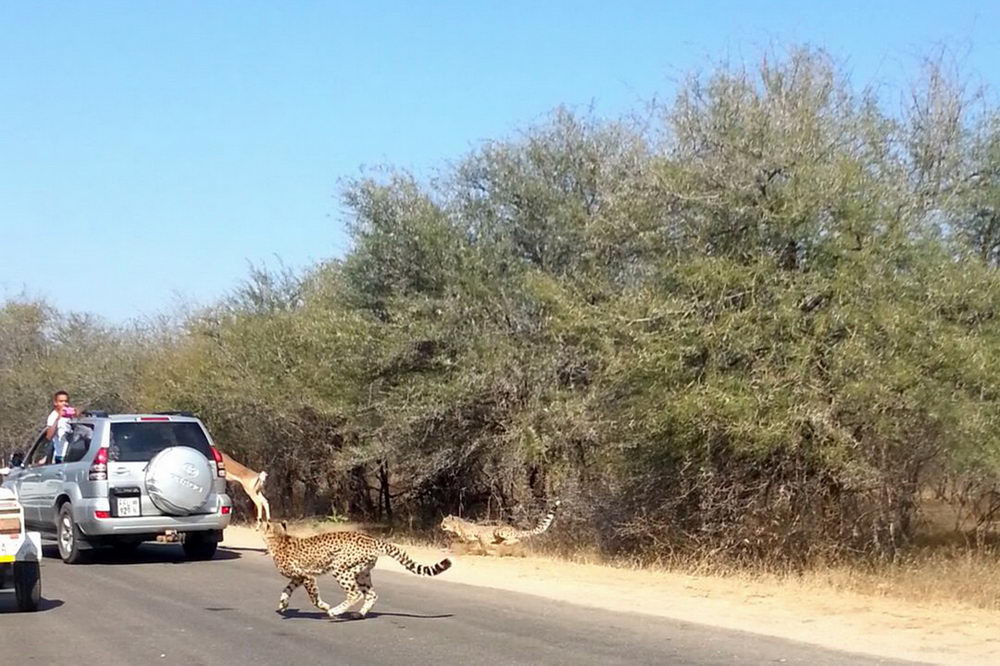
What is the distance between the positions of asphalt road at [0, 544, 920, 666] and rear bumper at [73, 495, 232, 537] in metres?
1.36

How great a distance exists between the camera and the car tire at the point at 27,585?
41.3ft

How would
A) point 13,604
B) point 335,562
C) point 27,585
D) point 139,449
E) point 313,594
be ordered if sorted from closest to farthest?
point 335,562
point 313,594
point 27,585
point 13,604
point 139,449

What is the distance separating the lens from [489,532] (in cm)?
1984

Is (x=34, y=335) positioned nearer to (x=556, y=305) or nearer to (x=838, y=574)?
(x=556, y=305)

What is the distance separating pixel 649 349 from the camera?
1655 centimetres

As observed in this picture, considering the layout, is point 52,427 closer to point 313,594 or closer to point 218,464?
point 218,464

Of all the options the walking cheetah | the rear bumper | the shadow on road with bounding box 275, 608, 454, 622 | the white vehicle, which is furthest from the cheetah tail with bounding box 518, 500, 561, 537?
the white vehicle

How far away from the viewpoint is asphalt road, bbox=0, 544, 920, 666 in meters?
10.3

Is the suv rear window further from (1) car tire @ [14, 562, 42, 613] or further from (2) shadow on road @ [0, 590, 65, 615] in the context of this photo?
(1) car tire @ [14, 562, 42, 613]

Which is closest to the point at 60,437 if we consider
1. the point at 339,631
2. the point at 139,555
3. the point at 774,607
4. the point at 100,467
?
the point at 100,467

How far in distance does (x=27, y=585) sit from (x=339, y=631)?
11.0 feet

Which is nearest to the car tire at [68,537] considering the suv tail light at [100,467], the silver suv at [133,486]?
the silver suv at [133,486]

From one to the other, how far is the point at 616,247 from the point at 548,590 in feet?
18.6

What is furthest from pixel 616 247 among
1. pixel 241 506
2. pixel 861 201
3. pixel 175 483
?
pixel 241 506
